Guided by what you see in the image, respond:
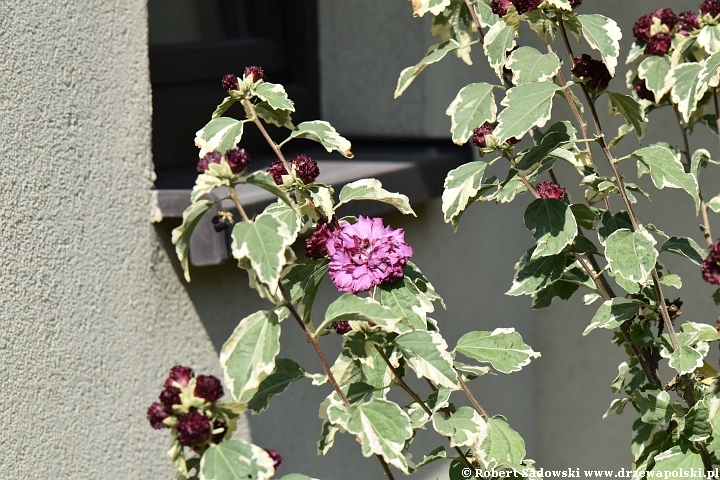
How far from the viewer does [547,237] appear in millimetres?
1276

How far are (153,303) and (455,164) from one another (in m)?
1.12

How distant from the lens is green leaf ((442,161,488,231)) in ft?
4.19

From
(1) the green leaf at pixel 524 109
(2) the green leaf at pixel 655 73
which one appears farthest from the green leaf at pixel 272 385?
(2) the green leaf at pixel 655 73

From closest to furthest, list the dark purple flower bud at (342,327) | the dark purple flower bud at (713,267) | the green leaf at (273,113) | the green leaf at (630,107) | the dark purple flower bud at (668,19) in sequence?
the dark purple flower bud at (713,267) < the dark purple flower bud at (342,327) < the green leaf at (273,113) < the green leaf at (630,107) < the dark purple flower bud at (668,19)

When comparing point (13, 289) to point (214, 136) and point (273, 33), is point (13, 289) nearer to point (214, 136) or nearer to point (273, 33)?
point (214, 136)

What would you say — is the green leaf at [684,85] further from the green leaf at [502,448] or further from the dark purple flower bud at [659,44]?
the green leaf at [502,448]

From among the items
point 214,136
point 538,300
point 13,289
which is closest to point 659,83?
point 538,300

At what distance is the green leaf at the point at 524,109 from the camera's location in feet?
3.79

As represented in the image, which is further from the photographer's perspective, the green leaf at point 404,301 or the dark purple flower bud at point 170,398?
the green leaf at point 404,301

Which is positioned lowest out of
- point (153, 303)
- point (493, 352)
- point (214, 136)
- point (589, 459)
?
point (589, 459)

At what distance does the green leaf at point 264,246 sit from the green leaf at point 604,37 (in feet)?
1.90

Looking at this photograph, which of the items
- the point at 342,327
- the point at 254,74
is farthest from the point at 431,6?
the point at 342,327

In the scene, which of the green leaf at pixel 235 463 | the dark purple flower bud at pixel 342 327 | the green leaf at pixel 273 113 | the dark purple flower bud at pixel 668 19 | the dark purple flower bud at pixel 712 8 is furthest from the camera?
the dark purple flower bud at pixel 668 19

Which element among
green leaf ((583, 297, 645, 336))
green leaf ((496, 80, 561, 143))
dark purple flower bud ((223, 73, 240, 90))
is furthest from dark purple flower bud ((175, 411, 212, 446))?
green leaf ((583, 297, 645, 336))
